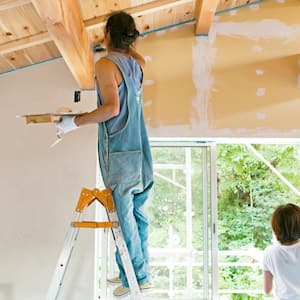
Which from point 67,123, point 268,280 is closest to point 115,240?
point 67,123

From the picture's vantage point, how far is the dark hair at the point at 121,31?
2088mm

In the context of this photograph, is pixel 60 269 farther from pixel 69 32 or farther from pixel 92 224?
pixel 69 32

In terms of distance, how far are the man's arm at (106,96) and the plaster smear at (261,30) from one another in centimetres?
199

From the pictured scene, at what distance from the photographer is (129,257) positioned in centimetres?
197

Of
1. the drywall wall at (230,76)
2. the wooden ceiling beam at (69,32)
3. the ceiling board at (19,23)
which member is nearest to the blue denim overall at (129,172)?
the wooden ceiling beam at (69,32)

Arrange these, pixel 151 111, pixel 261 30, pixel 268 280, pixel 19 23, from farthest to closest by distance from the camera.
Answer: pixel 261 30, pixel 151 111, pixel 19 23, pixel 268 280

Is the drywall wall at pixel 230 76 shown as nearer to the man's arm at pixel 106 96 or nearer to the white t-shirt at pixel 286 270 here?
the white t-shirt at pixel 286 270

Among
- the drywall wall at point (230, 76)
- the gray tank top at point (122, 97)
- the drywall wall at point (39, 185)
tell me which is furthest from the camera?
the drywall wall at point (230, 76)

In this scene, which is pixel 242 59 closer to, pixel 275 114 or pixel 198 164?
pixel 275 114

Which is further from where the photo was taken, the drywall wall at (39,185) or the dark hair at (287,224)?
the drywall wall at (39,185)

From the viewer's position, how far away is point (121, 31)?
82.3 inches

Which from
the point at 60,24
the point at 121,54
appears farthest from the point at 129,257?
the point at 60,24

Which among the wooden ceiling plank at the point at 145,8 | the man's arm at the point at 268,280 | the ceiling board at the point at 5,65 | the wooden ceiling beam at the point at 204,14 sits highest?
the wooden ceiling beam at the point at 204,14

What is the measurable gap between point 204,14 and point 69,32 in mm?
1339
